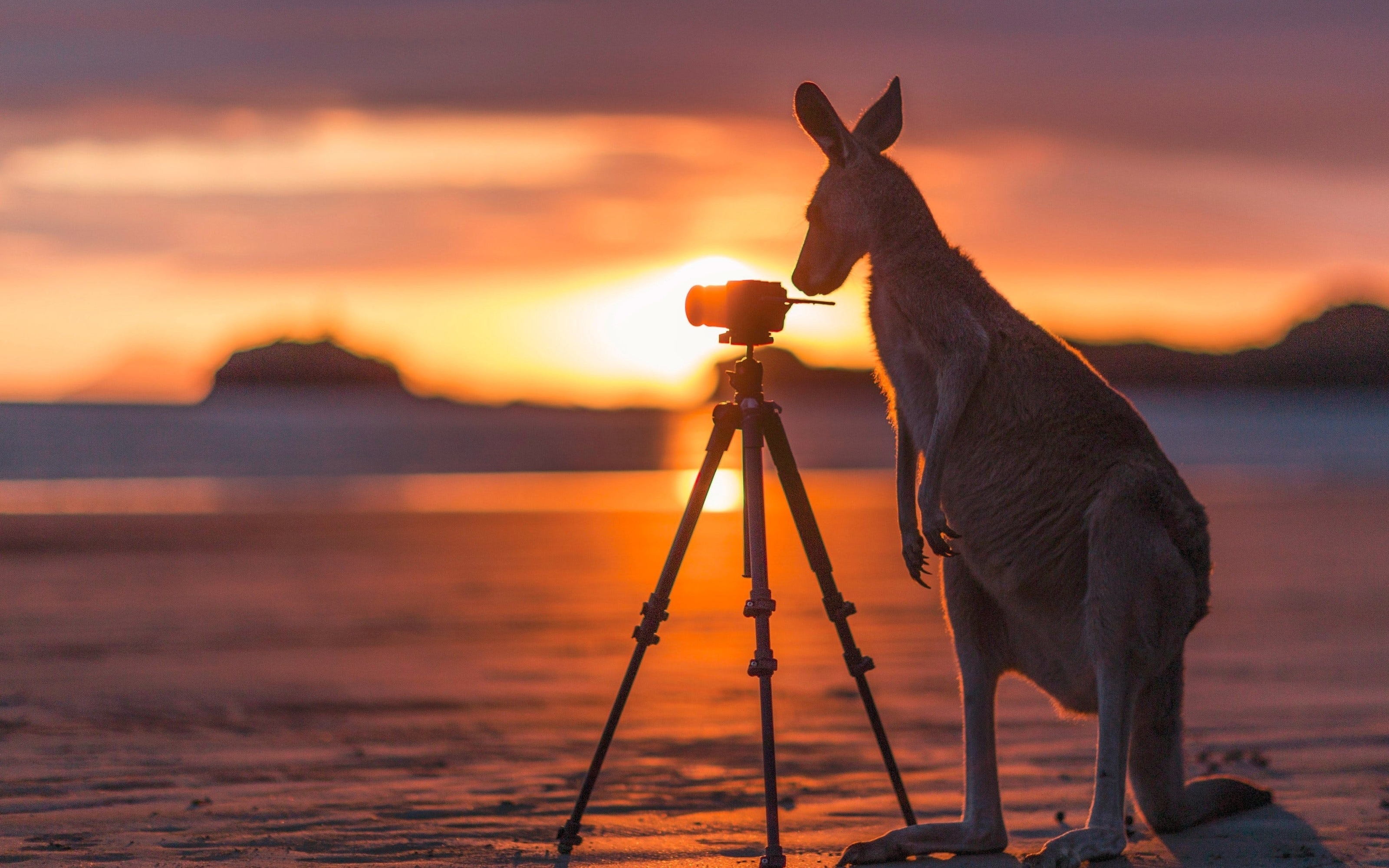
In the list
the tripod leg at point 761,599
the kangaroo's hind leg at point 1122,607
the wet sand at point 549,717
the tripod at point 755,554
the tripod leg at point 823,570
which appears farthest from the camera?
the wet sand at point 549,717

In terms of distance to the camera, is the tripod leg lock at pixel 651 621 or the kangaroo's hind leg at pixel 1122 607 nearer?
the kangaroo's hind leg at pixel 1122 607

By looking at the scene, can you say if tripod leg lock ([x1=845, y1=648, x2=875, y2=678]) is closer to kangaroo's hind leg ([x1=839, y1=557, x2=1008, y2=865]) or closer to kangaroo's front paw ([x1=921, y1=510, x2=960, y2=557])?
kangaroo's hind leg ([x1=839, y1=557, x2=1008, y2=865])

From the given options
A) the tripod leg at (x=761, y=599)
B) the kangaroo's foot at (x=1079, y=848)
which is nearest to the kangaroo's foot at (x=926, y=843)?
the tripod leg at (x=761, y=599)

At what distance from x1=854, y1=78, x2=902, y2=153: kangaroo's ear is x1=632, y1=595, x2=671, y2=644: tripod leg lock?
1876 millimetres

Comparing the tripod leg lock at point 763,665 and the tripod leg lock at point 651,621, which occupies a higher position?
the tripod leg lock at point 651,621

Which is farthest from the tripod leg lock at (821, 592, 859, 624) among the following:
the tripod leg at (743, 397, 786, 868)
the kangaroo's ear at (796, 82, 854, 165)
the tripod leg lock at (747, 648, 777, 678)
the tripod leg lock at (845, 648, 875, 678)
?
the kangaroo's ear at (796, 82, 854, 165)

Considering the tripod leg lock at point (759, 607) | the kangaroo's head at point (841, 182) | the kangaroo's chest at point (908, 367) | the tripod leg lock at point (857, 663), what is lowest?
the tripod leg lock at point (857, 663)

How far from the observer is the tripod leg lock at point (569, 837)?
5.01m

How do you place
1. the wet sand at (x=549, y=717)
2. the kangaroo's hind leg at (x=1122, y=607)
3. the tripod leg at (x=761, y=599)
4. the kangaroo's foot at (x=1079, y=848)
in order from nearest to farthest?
the kangaroo's foot at (x=1079, y=848), the kangaroo's hind leg at (x=1122, y=607), the tripod leg at (x=761, y=599), the wet sand at (x=549, y=717)

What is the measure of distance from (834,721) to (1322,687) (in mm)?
3069

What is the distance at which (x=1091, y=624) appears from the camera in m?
4.57

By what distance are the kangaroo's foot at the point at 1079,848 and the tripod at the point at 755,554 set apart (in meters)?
0.76

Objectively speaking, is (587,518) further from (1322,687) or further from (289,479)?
(1322,687)

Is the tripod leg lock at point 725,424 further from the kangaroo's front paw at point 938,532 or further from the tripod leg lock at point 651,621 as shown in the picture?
the kangaroo's front paw at point 938,532
